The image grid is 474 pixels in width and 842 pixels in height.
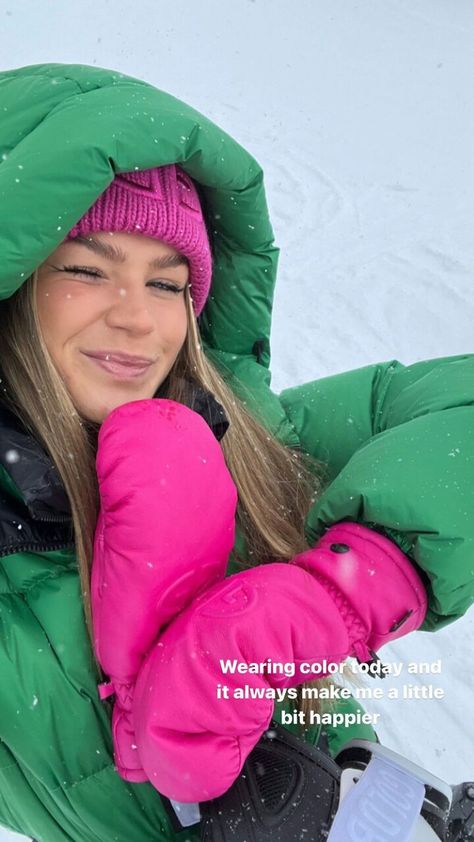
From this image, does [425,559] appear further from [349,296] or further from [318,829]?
[349,296]

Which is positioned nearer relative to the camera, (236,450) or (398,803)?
(398,803)

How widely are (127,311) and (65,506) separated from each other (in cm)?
36

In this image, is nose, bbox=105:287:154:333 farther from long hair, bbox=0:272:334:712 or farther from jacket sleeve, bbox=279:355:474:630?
jacket sleeve, bbox=279:355:474:630

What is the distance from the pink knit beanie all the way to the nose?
0.11 metres

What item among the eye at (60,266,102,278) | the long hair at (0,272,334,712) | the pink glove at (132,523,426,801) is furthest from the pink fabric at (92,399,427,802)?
the eye at (60,266,102,278)

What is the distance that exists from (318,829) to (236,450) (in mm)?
731

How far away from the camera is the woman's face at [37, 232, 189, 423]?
123 centimetres

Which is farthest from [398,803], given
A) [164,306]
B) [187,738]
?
[164,306]

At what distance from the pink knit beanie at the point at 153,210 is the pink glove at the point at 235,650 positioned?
24.8 inches

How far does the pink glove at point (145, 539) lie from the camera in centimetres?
102

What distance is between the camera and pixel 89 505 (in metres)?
1.23

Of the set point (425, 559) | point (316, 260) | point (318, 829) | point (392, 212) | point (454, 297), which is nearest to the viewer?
point (318, 829)

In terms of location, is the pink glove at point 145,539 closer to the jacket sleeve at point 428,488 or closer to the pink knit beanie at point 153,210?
the jacket sleeve at point 428,488

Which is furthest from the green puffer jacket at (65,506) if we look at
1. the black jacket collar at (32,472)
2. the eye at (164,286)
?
the eye at (164,286)
